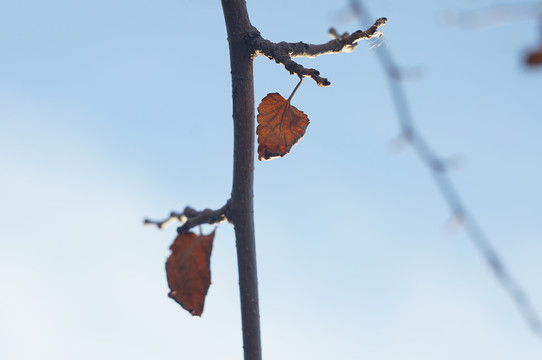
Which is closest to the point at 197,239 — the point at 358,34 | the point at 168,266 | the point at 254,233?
the point at 168,266

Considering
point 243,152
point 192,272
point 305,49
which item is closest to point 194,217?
point 192,272

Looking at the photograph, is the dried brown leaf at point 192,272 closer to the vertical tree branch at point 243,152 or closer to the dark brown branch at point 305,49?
the vertical tree branch at point 243,152

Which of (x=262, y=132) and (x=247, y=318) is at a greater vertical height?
(x=262, y=132)

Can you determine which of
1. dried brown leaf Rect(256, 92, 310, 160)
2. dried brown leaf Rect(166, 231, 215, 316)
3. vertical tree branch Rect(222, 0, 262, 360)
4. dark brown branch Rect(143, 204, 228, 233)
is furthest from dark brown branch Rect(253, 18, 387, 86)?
dried brown leaf Rect(166, 231, 215, 316)

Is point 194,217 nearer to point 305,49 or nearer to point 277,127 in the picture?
point 277,127

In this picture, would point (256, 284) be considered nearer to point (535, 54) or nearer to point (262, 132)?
point (262, 132)

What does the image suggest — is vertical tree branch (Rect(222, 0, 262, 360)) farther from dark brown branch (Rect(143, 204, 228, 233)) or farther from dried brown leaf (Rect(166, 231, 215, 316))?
dried brown leaf (Rect(166, 231, 215, 316))

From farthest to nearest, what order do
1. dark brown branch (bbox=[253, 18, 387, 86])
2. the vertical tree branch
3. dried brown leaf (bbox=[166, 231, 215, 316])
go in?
dried brown leaf (bbox=[166, 231, 215, 316])
dark brown branch (bbox=[253, 18, 387, 86])
the vertical tree branch
